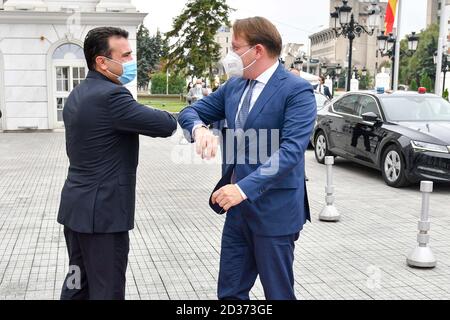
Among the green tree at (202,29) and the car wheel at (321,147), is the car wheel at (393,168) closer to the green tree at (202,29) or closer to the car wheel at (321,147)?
the car wheel at (321,147)

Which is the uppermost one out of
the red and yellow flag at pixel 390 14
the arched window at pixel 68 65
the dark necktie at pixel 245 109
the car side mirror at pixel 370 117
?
the red and yellow flag at pixel 390 14

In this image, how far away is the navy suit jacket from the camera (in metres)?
2.92

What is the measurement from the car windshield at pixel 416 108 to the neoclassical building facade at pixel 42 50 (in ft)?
34.3

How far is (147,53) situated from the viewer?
6981cm

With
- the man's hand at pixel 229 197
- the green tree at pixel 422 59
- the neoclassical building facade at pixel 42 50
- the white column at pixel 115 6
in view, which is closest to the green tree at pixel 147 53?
the green tree at pixel 422 59

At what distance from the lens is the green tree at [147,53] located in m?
67.7

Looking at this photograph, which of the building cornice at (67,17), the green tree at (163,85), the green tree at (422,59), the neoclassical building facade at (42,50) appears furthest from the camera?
the green tree at (422,59)

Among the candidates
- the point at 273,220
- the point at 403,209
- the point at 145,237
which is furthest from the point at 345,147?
the point at 273,220

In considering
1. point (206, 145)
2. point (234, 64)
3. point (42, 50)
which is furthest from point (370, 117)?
point (42, 50)

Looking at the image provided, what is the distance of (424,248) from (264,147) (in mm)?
2977

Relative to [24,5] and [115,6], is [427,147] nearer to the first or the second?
[115,6]

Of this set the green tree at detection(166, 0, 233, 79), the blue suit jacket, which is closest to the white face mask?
the blue suit jacket

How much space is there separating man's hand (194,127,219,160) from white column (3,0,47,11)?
1763 cm
